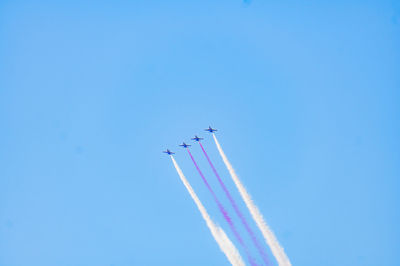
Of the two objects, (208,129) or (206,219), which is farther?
(208,129)

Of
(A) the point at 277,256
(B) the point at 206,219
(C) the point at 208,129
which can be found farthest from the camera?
(C) the point at 208,129

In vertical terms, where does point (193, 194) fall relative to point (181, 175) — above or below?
below

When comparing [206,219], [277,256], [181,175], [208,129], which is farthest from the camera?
[208,129]

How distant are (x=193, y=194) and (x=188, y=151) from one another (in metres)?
5.46

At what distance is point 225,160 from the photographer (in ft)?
97.6

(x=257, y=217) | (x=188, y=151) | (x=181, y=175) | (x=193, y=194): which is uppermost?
(x=188, y=151)

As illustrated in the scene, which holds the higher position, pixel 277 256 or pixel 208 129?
pixel 208 129

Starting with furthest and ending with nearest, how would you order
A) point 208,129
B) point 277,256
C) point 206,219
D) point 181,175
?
1. point 208,129
2. point 181,175
3. point 206,219
4. point 277,256

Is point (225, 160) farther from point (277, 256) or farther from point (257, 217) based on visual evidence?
point (277, 256)

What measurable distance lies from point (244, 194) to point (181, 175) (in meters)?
6.88

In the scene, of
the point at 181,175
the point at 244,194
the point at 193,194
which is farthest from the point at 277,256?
the point at 181,175

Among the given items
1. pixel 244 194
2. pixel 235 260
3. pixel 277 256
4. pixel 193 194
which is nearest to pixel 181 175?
pixel 193 194

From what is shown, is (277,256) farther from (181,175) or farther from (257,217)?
(181,175)

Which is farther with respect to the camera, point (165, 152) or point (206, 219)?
point (165, 152)
